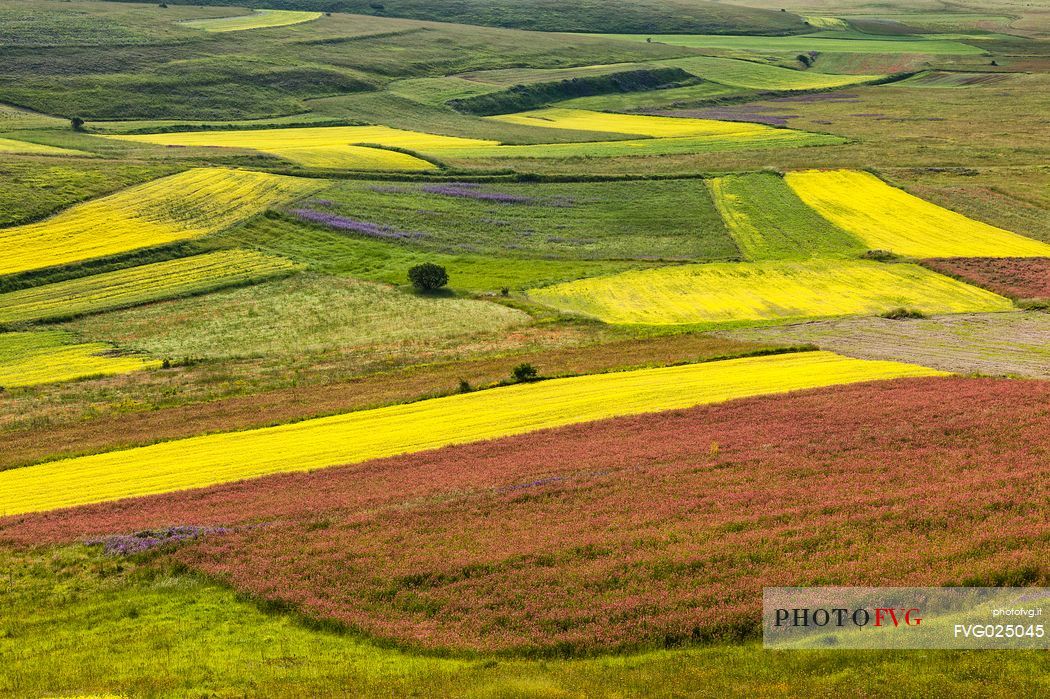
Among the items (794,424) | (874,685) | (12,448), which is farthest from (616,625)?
(12,448)

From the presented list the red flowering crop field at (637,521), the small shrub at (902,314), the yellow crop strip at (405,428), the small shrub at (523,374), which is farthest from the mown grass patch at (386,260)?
the red flowering crop field at (637,521)

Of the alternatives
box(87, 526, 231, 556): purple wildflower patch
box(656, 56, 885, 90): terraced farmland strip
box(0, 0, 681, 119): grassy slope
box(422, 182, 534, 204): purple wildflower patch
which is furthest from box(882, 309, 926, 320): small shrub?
box(656, 56, 885, 90): terraced farmland strip

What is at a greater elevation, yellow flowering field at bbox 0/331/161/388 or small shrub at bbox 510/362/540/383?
small shrub at bbox 510/362/540/383


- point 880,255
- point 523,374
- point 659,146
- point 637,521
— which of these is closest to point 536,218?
point 880,255

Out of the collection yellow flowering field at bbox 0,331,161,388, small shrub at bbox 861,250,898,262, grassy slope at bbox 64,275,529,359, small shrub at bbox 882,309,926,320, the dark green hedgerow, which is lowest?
yellow flowering field at bbox 0,331,161,388

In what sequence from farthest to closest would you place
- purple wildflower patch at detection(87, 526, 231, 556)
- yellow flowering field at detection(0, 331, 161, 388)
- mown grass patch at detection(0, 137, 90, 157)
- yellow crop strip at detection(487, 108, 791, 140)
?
1. yellow crop strip at detection(487, 108, 791, 140)
2. mown grass patch at detection(0, 137, 90, 157)
3. yellow flowering field at detection(0, 331, 161, 388)
4. purple wildflower patch at detection(87, 526, 231, 556)

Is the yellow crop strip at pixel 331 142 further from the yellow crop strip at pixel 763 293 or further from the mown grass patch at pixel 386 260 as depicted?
the yellow crop strip at pixel 763 293

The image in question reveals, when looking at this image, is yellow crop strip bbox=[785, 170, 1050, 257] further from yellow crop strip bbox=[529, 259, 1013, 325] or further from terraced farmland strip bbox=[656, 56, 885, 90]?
terraced farmland strip bbox=[656, 56, 885, 90]
